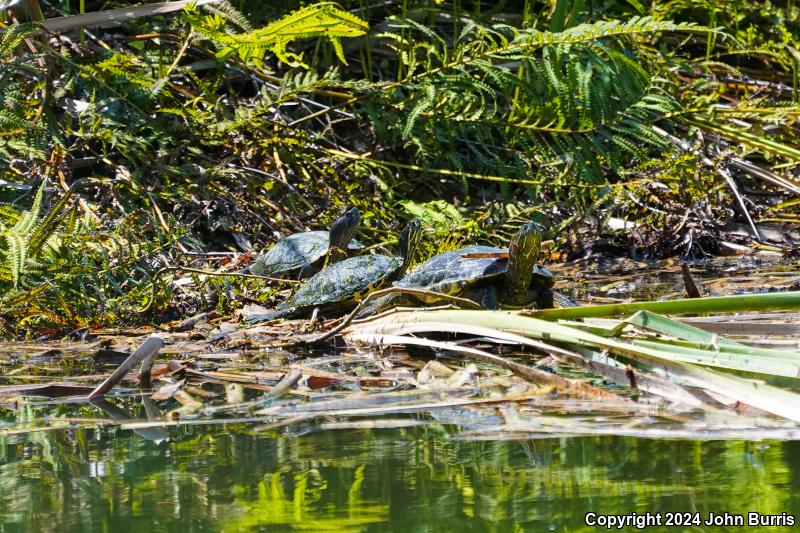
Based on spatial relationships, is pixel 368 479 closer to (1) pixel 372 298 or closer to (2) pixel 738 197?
(1) pixel 372 298

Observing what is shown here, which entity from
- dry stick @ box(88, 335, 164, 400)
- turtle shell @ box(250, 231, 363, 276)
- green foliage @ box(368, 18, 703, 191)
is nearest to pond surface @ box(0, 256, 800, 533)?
dry stick @ box(88, 335, 164, 400)

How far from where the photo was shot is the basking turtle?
3.80 m

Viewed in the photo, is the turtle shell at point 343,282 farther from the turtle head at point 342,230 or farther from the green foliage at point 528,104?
the green foliage at point 528,104

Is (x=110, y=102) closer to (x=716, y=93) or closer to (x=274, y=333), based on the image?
(x=274, y=333)

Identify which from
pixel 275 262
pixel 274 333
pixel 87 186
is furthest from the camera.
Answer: pixel 87 186

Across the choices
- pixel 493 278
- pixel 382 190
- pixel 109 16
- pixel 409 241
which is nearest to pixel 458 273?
pixel 493 278

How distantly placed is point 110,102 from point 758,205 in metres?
3.53

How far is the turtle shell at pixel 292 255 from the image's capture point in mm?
3793

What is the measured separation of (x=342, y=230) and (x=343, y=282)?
615mm

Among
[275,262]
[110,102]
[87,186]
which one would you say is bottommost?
[275,262]

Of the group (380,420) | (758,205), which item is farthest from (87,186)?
(758,205)

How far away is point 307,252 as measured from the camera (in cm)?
385

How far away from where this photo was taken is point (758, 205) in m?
5.23

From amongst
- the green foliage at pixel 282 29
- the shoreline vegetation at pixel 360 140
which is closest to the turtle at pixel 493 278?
the shoreline vegetation at pixel 360 140
